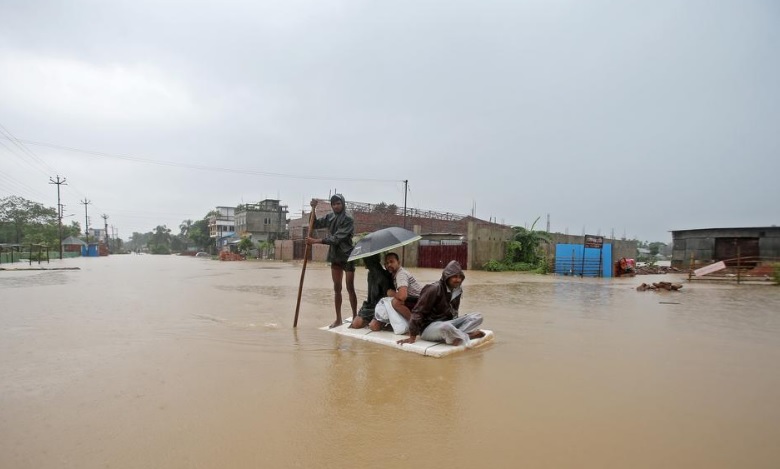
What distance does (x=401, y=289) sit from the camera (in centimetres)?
512

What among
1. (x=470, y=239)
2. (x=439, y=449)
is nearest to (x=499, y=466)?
(x=439, y=449)

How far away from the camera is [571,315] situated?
762 cm

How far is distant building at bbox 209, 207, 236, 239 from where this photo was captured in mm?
70838

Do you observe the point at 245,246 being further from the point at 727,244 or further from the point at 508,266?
the point at 727,244

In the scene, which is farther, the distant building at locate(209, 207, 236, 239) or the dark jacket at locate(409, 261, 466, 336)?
the distant building at locate(209, 207, 236, 239)

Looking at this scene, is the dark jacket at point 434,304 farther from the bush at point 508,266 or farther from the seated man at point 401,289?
the bush at point 508,266

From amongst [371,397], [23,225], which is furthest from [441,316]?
[23,225]

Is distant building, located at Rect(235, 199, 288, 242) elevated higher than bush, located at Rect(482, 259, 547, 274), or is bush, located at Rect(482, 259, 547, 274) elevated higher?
distant building, located at Rect(235, 199, 288, 242)

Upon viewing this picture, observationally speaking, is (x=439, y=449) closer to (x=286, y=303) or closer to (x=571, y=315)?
(x=571, y=315)

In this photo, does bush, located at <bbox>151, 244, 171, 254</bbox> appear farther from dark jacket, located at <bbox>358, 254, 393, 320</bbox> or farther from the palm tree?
dark jacket, located at <bbox>358, 254, 393, 320</bbox>

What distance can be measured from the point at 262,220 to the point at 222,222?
1846 centimetres

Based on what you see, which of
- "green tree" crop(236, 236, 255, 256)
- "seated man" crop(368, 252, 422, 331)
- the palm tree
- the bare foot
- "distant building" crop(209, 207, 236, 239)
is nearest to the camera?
"seated man" crop(368, 252, 422, 331)

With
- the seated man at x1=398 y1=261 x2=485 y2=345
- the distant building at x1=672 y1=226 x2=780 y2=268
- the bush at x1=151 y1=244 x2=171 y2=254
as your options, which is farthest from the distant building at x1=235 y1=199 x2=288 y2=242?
the seated man at x1=398 y1=261 x2=485 y2=345

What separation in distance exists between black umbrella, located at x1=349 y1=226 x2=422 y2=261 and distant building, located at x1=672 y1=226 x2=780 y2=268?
20.0 metres
